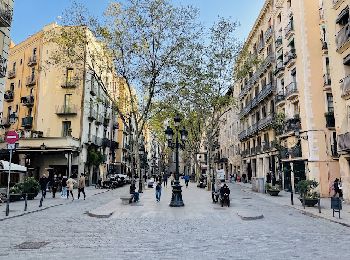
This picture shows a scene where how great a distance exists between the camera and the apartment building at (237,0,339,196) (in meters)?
25.1

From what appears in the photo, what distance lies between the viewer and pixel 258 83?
3959cm

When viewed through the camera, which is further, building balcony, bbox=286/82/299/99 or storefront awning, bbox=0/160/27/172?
building balcony, bbox=286/82/299/99

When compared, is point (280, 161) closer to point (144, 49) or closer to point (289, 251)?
point (144, 49)

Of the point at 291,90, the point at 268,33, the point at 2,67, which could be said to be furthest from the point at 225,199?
the point at 268,33

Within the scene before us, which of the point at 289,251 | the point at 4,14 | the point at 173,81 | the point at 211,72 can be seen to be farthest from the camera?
the point at 211,72

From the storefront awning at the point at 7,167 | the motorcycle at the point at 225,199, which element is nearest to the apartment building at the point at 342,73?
the motorcycle at the point at 225,199

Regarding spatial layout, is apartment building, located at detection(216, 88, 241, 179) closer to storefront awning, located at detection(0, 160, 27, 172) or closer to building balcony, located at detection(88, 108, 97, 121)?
building balcony, located at detection(88, 108, 97, 121)

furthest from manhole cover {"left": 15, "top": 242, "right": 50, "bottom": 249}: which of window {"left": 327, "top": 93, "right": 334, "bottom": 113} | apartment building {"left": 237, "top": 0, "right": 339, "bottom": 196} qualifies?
window {"left": 327, "top": 93, "right": 334, "bottom": 113}

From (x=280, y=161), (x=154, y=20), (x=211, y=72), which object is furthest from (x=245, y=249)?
(x=280, y=161)

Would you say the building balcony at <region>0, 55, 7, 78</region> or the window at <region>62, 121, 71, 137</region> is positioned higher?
the building balcony at <region>0, 55, 7, 78</region>

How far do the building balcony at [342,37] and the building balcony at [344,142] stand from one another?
17.2 ft

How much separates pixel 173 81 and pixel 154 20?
4712mm

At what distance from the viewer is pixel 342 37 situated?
19.7 metres

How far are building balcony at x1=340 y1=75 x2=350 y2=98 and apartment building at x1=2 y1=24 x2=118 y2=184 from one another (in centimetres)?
2090
